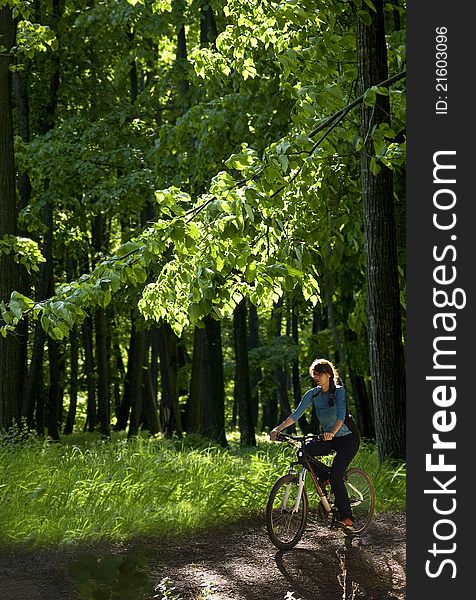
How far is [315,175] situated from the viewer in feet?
25.0

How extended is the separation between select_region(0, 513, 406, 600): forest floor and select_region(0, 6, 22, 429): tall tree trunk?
15.6 ft

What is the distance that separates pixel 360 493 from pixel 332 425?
1.11 m

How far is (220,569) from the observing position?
714 centimetres

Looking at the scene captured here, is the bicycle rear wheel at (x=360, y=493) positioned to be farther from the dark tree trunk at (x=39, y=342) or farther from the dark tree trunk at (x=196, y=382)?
the dark tree trunk at (x=196, y=382)

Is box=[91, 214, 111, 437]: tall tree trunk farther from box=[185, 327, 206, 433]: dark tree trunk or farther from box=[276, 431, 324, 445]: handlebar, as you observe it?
box=[276, 431, 324, 445]: handlebar

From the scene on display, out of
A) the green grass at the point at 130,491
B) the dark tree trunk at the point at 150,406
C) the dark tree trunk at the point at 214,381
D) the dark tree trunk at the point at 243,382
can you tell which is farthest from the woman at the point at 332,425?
the dark tree trunk at the point at 150,406

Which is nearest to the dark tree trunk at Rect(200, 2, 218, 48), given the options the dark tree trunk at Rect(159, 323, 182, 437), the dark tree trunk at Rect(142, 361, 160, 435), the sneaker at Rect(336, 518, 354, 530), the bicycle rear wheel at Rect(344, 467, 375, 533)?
the dark tree trunk at Rect(159, 323, 182, 437)

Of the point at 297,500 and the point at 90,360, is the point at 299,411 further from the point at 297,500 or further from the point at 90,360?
the point at 90,360

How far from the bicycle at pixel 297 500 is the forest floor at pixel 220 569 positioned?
0.16 m

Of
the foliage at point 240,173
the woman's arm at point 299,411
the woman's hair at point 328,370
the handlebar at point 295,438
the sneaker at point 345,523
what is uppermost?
the foliage at point 240,173

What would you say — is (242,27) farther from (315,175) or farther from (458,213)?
(458,213)

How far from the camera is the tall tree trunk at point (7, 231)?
11938 mm

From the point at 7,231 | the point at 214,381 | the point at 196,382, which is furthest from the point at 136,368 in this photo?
the point at 7,231

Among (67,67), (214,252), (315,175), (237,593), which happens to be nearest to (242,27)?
(315,175)
